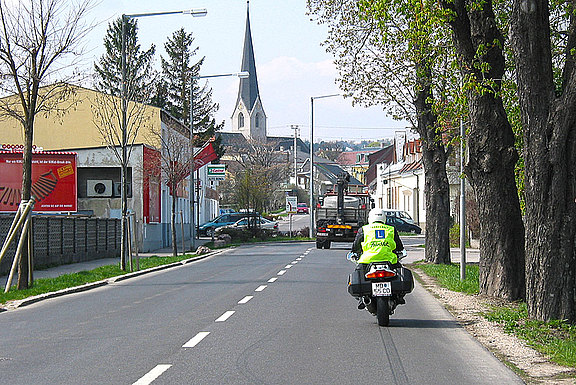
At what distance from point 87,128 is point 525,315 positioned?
36.0m

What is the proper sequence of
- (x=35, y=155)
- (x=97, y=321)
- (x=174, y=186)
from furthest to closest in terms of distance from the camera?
(x=35, y=155)
(x=174, y=186)
(x=97, y=321)

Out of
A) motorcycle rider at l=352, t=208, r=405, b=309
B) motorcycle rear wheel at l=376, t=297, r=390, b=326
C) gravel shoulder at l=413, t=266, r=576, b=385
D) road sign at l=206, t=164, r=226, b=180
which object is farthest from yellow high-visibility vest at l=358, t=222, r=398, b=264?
road sign at l=206, t=164, r=226, b=180

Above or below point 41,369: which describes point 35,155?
above

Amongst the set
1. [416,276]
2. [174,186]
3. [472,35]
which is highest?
[472,35]

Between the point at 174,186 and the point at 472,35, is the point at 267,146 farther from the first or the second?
the point at 472,35

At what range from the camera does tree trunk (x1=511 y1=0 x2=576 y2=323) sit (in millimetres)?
10609

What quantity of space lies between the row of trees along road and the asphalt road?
1.55m

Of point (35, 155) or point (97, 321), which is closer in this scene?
point (97, 321)

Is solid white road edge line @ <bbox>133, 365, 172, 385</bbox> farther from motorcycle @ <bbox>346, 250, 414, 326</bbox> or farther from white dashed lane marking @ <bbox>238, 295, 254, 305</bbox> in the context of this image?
white dashed lane marking @ <bbox>238, 295, 254, 305</bbox>

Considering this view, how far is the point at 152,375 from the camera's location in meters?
7.30

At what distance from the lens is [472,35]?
46.5 feet

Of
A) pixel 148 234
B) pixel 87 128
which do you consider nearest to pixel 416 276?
pixel 148 234

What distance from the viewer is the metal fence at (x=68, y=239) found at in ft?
77.1

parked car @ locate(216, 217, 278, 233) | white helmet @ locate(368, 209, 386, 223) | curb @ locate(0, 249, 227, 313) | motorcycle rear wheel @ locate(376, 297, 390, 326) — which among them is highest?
white helmet @ locate(368, 209, 386, 223)
